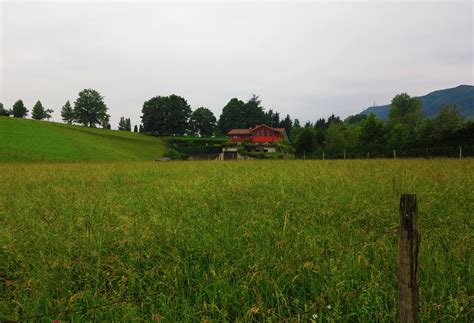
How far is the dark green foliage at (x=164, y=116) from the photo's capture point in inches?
3622

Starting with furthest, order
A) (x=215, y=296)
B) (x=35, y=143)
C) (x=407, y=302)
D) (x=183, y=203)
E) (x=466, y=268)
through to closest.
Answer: (x=35, y=143)
(x=183, y=203)
(x=466, y=268)
(x=215, y=296)
(x=407, y=302)

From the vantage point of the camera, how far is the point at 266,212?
570 cm

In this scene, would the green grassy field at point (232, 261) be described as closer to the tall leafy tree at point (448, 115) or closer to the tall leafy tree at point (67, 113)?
the tall leafy tree at point (448, 115)

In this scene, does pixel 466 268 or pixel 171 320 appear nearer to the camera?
pixel 171 320

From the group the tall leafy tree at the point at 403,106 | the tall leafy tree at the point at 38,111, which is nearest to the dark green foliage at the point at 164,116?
the tall leafy tree at the point at 38,111

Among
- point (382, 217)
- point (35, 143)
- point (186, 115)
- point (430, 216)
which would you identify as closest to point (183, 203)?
point (382, 217)

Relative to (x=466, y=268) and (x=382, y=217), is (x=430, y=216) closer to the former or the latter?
(x=382, y=217)

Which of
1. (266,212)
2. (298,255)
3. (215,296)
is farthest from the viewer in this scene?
(266,212)

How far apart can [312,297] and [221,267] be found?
1085mm

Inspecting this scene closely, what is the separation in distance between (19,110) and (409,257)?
144m

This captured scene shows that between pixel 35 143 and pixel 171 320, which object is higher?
pixel 35 143

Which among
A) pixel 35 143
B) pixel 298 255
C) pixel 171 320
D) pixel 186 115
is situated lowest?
pixel 171 320

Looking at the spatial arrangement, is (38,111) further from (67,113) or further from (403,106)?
(403,106)

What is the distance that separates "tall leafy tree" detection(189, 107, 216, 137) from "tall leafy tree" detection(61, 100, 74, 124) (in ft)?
138
